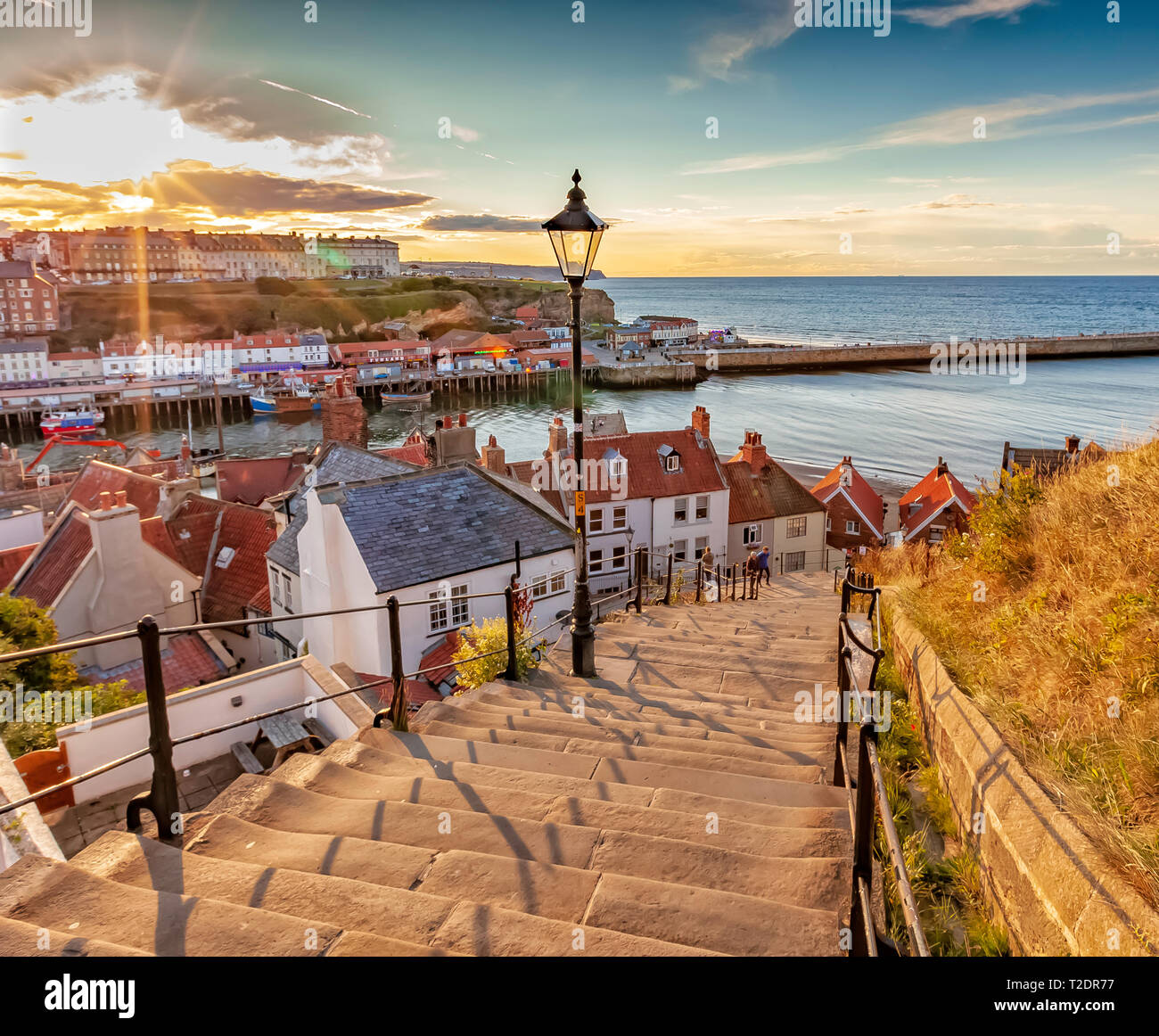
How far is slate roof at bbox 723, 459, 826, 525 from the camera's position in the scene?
116 ft

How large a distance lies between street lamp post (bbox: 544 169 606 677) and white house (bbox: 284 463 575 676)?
7.91m

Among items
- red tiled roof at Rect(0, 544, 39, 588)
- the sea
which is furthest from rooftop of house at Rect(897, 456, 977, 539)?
red tiled roof at Rect(0, 544, 39, 588)

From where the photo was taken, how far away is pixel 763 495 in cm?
3603

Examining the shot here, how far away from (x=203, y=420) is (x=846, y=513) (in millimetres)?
83343

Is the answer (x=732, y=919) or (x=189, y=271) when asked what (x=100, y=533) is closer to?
(x=732, y=919)

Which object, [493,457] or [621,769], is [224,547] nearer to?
[493,457]

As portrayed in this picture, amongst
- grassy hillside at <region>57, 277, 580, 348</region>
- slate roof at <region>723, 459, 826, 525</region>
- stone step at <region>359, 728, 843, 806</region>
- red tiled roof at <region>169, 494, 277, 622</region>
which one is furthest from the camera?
grassy hillside at <region>57, 277, 580, 348</region>

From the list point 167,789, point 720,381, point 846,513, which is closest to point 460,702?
point 167,789

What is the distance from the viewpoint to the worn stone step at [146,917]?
2906mm

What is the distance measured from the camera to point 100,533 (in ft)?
63.2

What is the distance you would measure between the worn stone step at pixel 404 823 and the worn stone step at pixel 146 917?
3.13ft

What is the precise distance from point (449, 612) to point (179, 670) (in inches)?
262

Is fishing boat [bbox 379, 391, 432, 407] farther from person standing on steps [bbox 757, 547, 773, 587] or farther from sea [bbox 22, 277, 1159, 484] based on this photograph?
person standing on steps [bbox 757, 547, 773, 587]

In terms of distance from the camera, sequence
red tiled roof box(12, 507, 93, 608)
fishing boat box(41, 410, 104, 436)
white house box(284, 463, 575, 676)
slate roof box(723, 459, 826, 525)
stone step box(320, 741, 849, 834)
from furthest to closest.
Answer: fishing boat box(41, 410, 104, 436) < slate roof box(723, 459, 826, 525) < red tiled roof box(12, 507, 93, 608) < white house box(284, 463, 575, 676) < stone step box(320, 741, 849, 834)
